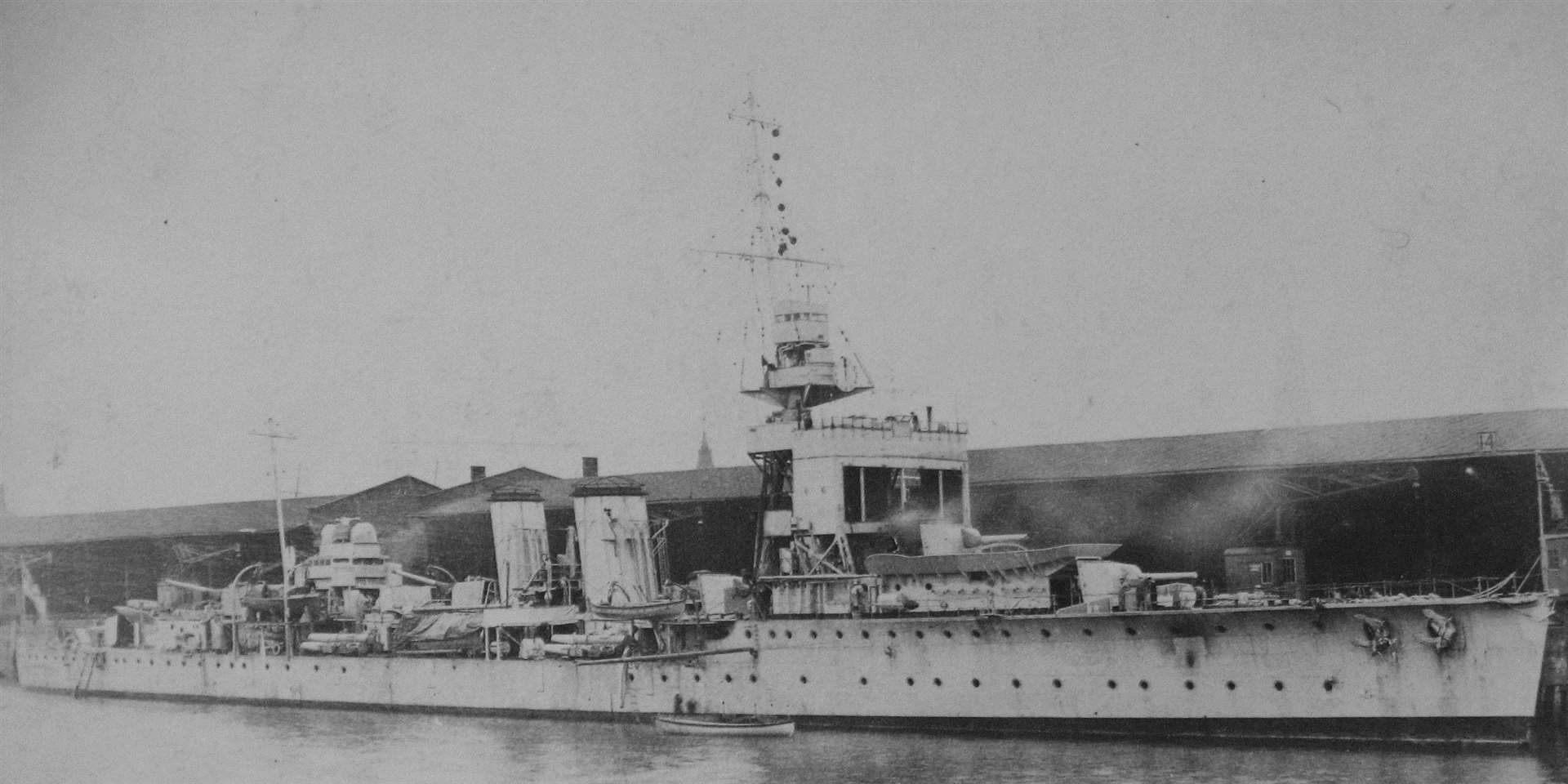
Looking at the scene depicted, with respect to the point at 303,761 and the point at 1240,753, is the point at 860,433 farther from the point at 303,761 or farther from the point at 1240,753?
the point at 303,761

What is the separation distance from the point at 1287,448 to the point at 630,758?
54.6 ft

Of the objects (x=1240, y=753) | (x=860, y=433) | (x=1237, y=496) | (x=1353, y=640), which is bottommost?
(x=1240, y=753)

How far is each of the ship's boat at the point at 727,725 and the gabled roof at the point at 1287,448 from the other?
35.0ft

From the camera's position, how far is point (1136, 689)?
78.2 ft

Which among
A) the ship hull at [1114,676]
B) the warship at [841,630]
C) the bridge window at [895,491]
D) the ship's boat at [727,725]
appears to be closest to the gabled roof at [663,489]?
the warship at [841,630]

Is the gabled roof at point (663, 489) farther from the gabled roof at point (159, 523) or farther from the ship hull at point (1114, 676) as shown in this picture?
the ship hull at point (1114, 676)

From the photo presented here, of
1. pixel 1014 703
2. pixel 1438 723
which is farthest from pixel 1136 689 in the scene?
pixel 1438 723

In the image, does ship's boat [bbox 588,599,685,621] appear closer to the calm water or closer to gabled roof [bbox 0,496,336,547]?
the calm water

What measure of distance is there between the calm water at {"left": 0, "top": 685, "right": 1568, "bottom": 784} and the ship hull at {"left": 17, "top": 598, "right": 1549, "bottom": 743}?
0.60m

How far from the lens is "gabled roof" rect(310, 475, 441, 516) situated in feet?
150

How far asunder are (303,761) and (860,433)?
12445 mm

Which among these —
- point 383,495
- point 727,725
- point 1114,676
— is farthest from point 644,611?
point 383,495

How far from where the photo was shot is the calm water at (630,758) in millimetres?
20547

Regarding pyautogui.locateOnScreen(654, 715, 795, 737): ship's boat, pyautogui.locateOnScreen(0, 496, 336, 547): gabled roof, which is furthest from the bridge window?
pyautogui.locateOnScreen(0, 496, 336, 547): gabled roof
